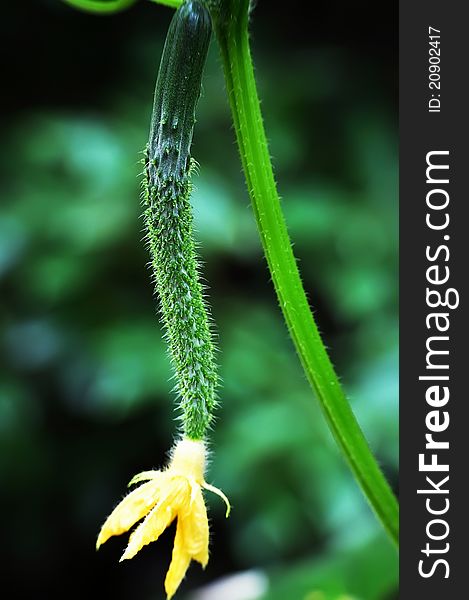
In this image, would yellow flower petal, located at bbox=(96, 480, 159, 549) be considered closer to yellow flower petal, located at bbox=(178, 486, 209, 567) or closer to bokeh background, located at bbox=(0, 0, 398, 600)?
yellow flower petal, located at bbox=(178, 486, 209, 567)

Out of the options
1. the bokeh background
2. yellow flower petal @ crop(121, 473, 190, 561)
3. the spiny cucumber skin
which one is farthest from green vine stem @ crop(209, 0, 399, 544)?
the bokeh background

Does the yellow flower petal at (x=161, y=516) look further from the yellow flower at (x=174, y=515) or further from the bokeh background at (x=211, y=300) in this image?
the bokeh background at (x=211, y=300)

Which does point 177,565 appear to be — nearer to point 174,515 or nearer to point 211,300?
point 174,515

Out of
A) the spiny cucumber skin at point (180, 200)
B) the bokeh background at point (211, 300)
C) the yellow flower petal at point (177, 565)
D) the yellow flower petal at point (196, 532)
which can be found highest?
the bokeh background at point (211, 300)

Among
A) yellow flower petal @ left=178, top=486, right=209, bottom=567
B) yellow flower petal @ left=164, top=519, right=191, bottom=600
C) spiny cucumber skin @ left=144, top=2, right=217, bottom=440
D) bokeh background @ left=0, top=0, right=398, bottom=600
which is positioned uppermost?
bokeh background @ left=0, top=0, right=398, bottom=600

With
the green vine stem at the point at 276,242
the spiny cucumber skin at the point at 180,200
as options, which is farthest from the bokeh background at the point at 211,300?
the spiny cucumber skin at the point at 180,200
